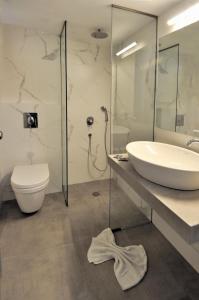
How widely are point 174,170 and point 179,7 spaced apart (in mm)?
1515

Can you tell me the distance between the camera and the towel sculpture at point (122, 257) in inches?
59.6

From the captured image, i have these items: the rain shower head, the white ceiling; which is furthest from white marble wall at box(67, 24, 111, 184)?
the white ceiling

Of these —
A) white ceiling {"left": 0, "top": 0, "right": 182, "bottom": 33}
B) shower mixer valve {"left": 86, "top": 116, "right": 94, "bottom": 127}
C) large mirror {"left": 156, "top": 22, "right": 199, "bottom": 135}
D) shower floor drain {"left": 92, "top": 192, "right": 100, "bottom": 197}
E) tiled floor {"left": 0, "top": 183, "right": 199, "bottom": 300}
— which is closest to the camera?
tiled floor {"left": 0, "top": 183, "right": 199, "bottom": 300}

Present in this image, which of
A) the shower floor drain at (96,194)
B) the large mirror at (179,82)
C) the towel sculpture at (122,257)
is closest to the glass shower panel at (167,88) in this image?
the large mirror at (179,82)

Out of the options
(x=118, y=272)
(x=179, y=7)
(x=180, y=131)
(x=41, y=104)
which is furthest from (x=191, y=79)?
(x=41, y=104)

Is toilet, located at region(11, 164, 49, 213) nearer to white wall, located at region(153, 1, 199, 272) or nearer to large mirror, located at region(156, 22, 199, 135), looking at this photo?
white wall, located at region(153, 1, 199, 272)

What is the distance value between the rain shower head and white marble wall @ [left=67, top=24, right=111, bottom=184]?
168 millimetres

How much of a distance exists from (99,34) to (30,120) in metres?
1.39

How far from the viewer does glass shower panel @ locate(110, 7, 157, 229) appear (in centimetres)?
211

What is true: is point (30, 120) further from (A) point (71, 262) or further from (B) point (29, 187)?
(A) point (71, 262)

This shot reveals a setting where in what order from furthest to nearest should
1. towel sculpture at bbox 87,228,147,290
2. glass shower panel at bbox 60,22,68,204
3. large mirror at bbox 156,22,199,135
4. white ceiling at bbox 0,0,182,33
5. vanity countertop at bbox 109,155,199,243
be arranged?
glass shower panel at bbox 60,22,68,204 → white ceiling at bbox 0,0,182,33 → large mirror at bbox 156,22,199,135 → towel sculpture at bbox 87,228,147,290 → vanity countertop at bbox 109,155,199,243

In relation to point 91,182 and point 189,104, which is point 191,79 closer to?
point 189,104

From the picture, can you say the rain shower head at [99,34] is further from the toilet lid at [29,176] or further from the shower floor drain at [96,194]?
the shower floor drain at [96,194]

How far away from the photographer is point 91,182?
3.27m
